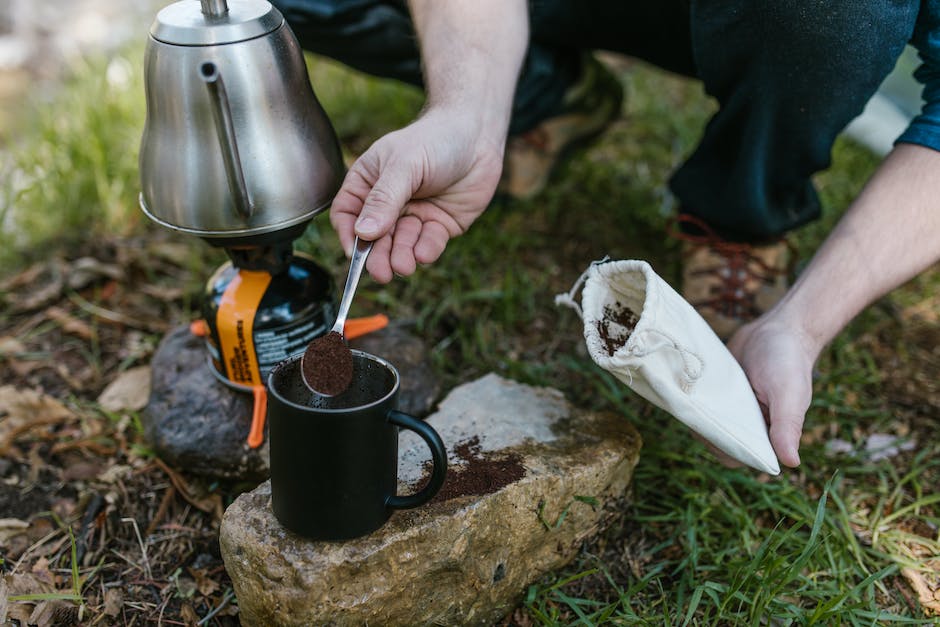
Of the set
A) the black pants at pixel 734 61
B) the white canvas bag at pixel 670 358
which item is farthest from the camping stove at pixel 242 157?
the black pants at pixel 734 61

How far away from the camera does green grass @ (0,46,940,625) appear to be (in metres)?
1.55

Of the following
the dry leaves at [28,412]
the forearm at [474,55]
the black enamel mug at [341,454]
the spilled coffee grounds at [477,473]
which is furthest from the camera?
the dry leaves at [28,412]

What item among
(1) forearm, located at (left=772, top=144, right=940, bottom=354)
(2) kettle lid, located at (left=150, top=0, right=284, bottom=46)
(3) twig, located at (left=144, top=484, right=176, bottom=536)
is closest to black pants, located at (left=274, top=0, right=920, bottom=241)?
(1) forearm, located at (left=772, top=144, right=940, bottom=354)

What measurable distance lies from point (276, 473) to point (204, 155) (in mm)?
583

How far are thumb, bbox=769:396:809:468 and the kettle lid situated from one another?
45.3 inches

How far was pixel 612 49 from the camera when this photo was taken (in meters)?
2.48

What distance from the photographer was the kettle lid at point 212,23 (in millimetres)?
1386

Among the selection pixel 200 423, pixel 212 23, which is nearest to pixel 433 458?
pixel 200 423

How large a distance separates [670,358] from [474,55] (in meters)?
0.84

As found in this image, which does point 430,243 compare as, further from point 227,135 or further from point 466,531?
point 466,531

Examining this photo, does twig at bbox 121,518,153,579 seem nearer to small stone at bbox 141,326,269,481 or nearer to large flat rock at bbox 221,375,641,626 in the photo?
small stone at bbox 141,326,269,481

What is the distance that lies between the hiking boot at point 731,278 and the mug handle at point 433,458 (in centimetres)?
113

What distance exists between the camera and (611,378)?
6.67 feet

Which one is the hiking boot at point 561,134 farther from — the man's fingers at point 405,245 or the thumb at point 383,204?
the thumb at point 383,204
